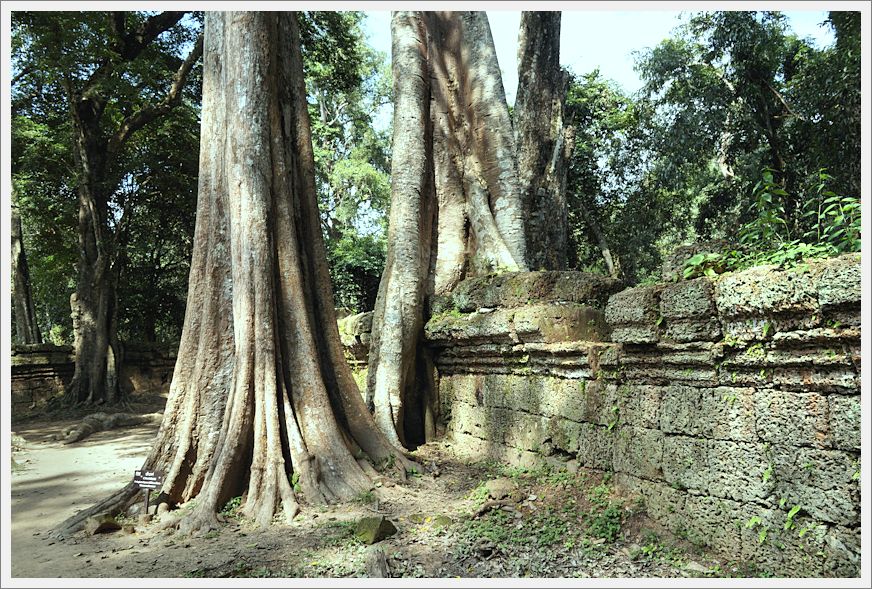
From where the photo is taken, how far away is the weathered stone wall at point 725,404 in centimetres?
241

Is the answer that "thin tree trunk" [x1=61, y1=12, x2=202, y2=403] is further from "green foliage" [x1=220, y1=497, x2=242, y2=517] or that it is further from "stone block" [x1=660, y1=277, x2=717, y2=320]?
"stone block" [x1=660, y1=277, x2=717, y2=320]

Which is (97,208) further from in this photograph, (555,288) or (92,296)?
(555,288)

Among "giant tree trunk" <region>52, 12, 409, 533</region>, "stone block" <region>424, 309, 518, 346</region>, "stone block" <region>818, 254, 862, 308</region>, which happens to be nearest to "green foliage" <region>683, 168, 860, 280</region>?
"stone block" <region>818, 254, 862, 308</region>

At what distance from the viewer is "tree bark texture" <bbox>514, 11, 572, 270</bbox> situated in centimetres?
922

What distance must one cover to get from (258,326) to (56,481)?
8.79ft

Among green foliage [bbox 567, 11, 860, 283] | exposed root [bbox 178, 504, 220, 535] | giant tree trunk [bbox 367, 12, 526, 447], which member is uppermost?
green foliage [bbox 567, 11, 860, 283]

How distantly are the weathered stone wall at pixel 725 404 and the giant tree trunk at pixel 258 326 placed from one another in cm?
144

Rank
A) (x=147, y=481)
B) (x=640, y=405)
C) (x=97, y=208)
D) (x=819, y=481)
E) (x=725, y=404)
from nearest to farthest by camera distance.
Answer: (x=819, y=481) → (x=725, y=404) → (x=640, y=405) → (x=147, y=481) → (x=97, y=208)

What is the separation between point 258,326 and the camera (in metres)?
4.25

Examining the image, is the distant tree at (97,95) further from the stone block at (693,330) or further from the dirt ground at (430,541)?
the stone block at (693,330)

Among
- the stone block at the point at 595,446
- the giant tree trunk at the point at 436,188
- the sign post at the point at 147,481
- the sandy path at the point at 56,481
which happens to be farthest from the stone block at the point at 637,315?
the sandy path at the point at 56,481

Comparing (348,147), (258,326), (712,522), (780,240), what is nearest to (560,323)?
(780,240)

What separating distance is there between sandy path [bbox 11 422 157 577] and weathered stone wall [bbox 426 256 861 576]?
294cm

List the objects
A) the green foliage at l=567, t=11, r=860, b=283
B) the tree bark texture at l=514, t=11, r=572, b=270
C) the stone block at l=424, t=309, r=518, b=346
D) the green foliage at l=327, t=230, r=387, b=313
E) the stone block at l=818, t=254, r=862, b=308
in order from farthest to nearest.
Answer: the green foliage at l=327, t=230, r=387, b=313
the green foliage at l=567, t=11, r=860, b=283
the tree bark texture at l=514, t=11, r=572, b=270
the stone block at l=424, t=309, r=518, b=346
the stone block at l=818, t=254, r=862, b=308
